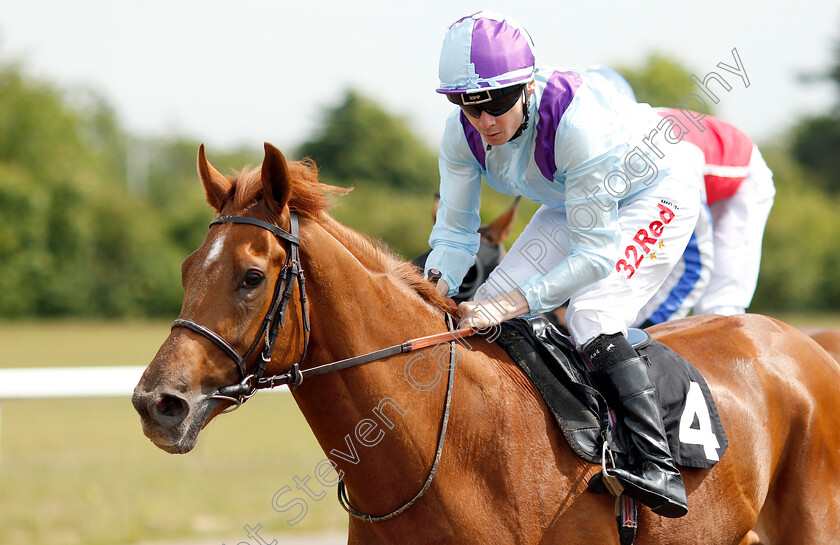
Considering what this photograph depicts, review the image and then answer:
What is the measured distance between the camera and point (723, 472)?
10.0 feet

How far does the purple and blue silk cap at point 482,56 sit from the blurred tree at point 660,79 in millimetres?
Answer: 49073

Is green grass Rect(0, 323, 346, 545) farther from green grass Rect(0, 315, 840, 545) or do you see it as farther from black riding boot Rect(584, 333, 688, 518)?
black riding boot Rect(584, 333, 688, 518)

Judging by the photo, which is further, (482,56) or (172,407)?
(482,56)

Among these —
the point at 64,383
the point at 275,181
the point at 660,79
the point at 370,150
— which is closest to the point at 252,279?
the point at 275,181

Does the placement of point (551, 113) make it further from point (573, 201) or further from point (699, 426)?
point (699, 426)

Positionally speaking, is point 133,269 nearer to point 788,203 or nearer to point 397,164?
point 397,164

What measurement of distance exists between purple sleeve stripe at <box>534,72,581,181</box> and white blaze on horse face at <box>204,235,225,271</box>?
1.15 m

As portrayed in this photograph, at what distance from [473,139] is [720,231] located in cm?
215

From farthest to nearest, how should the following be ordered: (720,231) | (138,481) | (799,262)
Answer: (799,262), (138,481), (720,231)

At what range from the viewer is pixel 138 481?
7.53 m

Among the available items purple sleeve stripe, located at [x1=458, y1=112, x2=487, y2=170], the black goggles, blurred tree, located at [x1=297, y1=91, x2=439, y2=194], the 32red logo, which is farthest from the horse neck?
blurred tree, located at [x1=297, y1=91, x2=439, y2=194]

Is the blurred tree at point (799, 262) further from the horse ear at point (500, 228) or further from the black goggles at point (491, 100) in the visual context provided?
the black goggles at point (491, 100)

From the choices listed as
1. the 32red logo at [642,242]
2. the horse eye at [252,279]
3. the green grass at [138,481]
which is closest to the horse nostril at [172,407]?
the green grass at [138,481]

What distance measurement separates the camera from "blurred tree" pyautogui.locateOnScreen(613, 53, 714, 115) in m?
50.2
